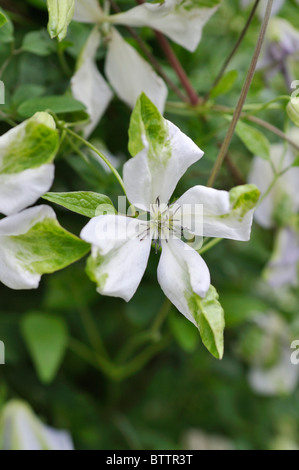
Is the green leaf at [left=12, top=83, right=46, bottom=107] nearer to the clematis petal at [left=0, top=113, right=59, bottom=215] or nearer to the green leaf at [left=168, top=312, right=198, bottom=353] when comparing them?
the clematis petal at [left=0, top=113, right=59, bottom=215]

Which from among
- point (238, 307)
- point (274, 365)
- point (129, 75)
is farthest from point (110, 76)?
point (274, 365)

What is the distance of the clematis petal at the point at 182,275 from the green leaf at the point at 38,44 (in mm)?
154

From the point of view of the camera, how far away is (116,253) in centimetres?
25

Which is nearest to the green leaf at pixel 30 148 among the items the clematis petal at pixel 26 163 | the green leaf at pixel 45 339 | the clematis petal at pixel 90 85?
the clematis petal at pixel 26 163

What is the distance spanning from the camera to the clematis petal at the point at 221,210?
0.24 metres

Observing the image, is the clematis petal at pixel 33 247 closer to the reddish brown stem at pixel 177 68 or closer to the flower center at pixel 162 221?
the flower center at pixel 162 221

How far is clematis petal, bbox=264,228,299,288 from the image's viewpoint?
1.61 ft

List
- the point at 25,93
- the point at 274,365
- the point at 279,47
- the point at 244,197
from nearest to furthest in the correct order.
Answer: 1. the point at 244,197
2. the point at 25,93
3. the point at 279,47
4. the point at 274,365

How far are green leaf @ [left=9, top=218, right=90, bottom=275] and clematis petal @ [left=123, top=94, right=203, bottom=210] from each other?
1.5 inches

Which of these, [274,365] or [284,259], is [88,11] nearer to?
[284,259]

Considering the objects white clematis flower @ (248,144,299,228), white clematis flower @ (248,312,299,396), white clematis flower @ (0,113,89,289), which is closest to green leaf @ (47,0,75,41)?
white clematis flower @ (0,113,89,289)

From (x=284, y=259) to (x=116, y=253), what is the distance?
0.27 m
